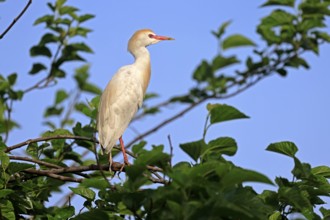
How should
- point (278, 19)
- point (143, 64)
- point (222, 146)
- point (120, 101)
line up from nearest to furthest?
1. point (222, 146)
2. point (278, 19)
3. point (120, 101)
4. point (143, 64)

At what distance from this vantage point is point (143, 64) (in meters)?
7.05

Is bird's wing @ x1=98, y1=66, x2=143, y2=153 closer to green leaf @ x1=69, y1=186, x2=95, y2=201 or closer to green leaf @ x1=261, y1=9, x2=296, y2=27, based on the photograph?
green leaf @ x1=261, y1=9, x2=296, y2=27

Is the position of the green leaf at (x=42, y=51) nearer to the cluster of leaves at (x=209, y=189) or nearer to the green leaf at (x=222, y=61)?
the cluster of leaves at (x=209, y=189)

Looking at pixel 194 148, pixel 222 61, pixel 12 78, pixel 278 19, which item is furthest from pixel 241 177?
pixel 12 78

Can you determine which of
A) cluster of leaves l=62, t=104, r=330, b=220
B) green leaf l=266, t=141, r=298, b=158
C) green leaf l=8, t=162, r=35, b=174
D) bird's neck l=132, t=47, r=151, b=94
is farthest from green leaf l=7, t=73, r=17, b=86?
green leaf l=266, t=141, r=298, b=158

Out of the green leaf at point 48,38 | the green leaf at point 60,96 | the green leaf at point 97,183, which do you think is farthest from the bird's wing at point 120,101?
the green leaf at point 97,183

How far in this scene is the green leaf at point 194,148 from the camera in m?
2.87

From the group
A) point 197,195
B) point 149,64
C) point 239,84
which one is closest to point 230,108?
point 197,195

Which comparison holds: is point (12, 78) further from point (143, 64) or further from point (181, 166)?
point (181, 166)

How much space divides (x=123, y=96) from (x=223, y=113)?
145 inches

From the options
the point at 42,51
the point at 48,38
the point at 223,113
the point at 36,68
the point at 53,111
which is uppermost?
the point at 48,38

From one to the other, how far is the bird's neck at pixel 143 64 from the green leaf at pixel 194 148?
3936 mm

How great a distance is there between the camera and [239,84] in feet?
13.8

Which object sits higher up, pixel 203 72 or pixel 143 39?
pixel 143 39
